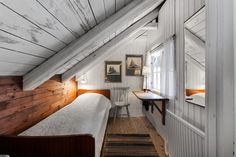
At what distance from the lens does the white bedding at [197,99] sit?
1401mm

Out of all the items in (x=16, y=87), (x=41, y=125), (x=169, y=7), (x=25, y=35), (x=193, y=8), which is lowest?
(x=41, y=125)

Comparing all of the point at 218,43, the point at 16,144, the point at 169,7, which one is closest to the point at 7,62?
the point at 16,144

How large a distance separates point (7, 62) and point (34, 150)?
662 mm

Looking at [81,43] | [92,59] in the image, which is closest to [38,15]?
[81,43]

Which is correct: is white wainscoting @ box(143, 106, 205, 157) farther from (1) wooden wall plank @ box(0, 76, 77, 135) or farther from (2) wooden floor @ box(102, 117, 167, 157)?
(1) wooden wall plank @ box(0, 76, 77, 135)

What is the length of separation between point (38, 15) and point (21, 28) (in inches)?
4.9

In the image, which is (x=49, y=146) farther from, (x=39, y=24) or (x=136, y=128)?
(x=136, y=128)

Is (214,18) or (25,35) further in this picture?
(25,35)

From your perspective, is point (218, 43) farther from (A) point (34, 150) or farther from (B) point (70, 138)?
(A) point (34, 150)

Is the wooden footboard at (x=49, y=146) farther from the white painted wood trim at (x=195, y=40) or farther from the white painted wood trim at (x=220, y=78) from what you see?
the white painted wood trim at (x=195, y=40)

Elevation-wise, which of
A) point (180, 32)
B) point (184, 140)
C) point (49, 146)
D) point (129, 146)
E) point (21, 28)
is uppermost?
point (180, 32)

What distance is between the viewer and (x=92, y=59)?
2695mm

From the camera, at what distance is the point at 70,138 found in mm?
1021

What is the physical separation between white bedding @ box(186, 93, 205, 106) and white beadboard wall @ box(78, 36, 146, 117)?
2.58 m
